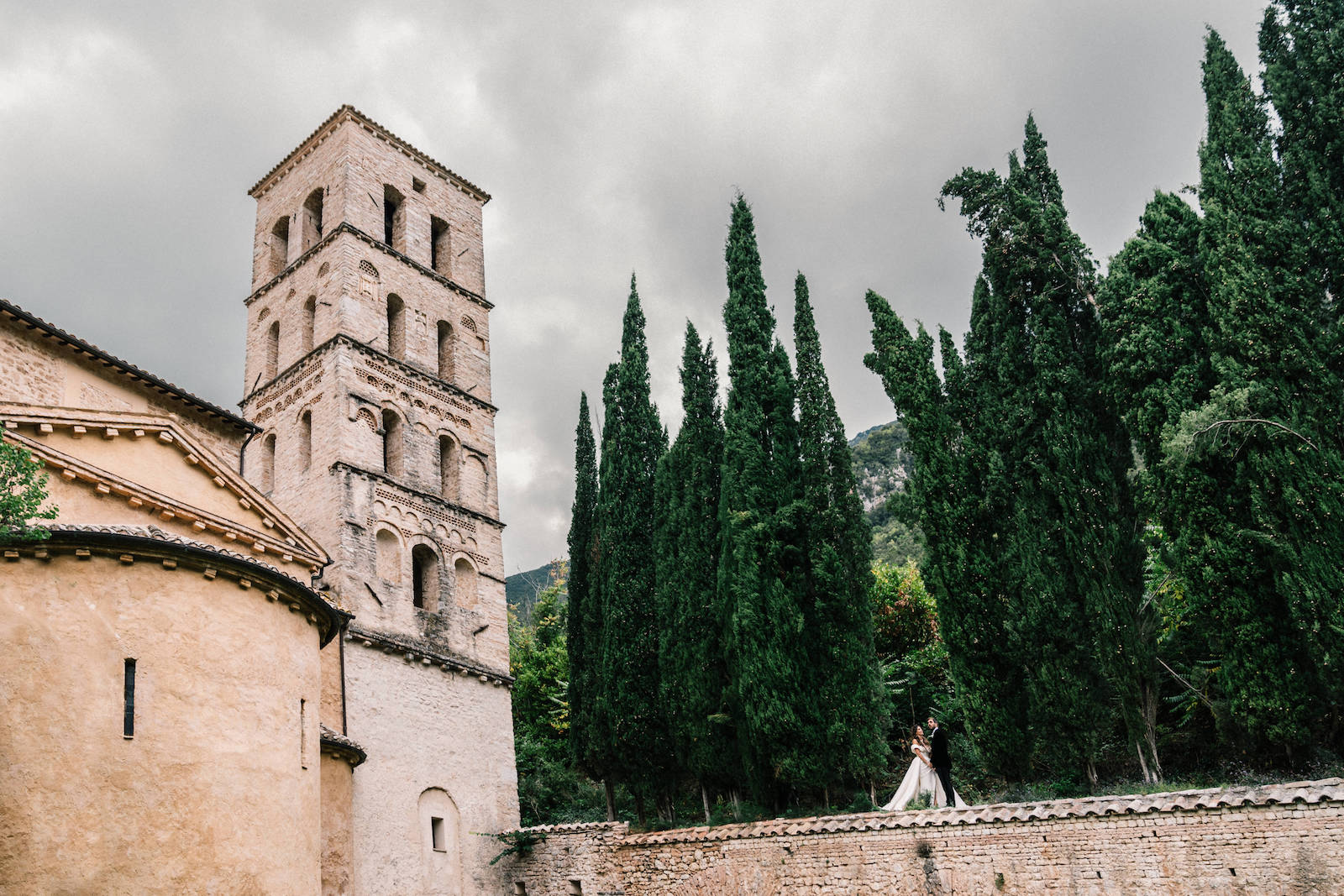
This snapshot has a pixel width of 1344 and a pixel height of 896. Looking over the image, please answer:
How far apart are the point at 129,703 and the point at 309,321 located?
14.3 metres

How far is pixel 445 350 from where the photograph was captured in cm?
2400

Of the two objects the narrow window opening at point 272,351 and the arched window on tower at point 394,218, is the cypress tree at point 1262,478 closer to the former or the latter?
the arched window on tower at point 394,218

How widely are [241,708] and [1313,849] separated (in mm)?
11337

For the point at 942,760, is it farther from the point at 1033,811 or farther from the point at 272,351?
the point at 272,351

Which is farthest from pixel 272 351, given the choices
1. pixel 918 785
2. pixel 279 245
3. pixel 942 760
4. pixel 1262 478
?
pixel 1262 478

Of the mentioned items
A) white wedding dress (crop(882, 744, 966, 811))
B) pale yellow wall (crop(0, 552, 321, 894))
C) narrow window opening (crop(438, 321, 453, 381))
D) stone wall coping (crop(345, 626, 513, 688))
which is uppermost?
narrow window opening (crop(438, 321, 453, 381))

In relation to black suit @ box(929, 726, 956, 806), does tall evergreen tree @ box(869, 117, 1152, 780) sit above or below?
above

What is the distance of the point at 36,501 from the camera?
8.92m

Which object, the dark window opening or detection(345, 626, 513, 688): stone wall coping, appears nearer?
detection(345, 626, 513, 688): stone wall coping

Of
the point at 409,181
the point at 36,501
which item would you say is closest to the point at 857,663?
the point at 36,501

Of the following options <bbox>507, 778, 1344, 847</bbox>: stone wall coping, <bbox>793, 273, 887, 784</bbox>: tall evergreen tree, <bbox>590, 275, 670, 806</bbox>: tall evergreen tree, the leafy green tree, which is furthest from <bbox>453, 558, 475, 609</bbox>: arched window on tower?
the leafy green tree

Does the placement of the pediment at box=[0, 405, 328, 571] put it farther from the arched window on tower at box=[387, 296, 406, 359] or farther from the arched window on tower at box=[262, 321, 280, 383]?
the arched window on tower at box=[262, 321, 280, 383]

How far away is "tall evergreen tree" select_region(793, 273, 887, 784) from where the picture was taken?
16266 millimetres

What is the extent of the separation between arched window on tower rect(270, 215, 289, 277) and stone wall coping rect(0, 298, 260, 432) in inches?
349
